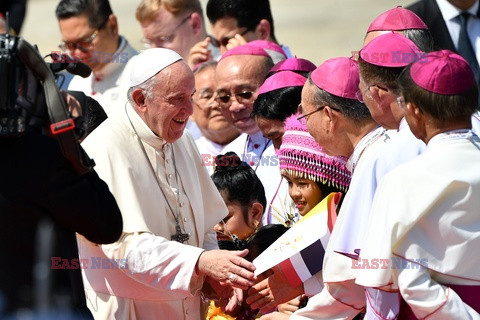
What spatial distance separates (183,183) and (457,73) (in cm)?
185

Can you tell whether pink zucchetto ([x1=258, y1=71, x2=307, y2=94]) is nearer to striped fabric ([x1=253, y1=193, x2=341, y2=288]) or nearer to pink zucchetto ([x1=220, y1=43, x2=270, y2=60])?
pink zucchetto ([x1=220, y1=43, x2=270, y2=60])

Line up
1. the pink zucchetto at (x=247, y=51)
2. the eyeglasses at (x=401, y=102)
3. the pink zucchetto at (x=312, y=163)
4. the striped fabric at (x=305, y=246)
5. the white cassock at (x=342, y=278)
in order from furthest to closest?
the pink zucchetto at (x=247, y=51) → the pink zucchetto at (x=312, y=163) → the striped fabric at (x=305, y=246) → the white cassock at (x=342, y=278) → the eyeglasses at (x=401, y=102)

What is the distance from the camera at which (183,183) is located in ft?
18.7

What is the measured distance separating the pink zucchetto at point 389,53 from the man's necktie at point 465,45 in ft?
7.62

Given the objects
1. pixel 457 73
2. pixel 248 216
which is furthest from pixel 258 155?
pixel 457 73

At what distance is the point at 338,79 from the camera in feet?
16.5

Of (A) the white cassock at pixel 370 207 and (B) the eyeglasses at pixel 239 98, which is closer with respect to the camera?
(A) the white cassock at pixel 370 207

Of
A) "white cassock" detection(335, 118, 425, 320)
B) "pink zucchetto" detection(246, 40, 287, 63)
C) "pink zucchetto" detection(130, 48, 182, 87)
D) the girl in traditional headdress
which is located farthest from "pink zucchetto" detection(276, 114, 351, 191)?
"pink zucchetto" detection(246, 40, 287, 63)

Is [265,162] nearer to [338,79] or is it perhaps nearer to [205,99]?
[205,99]

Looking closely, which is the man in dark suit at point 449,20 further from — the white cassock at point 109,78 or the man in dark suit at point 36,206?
the man in dark suit at point 36,206

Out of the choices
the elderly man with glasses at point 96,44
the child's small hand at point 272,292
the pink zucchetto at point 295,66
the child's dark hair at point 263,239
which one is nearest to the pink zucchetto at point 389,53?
the child's small hand at point 272,292

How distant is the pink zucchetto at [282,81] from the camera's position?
6.25 m

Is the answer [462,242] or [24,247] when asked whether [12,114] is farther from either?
[462,242]

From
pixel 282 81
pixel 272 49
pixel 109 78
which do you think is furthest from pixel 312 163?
pixel 109 78
